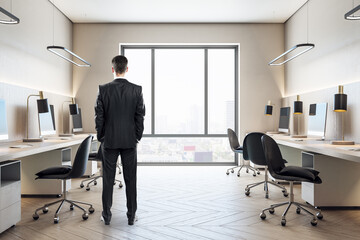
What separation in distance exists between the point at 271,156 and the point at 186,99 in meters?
4.29

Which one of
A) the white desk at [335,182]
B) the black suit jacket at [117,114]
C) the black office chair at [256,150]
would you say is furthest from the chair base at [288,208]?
the black suit jacket at [117,114]

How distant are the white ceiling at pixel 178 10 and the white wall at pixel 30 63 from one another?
0.59m

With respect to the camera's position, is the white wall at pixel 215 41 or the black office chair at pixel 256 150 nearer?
the black office chair at pixel 256 150

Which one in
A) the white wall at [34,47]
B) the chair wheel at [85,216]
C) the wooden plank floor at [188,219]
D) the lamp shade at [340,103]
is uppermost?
→ the white wall at [34,47]

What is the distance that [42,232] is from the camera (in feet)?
9.23

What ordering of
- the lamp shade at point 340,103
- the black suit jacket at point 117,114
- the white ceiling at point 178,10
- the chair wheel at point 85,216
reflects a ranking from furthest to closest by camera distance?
the white ceiling at point 178,10 < the lamp shade at point 340,103 < the chair wheel at point 85,216 < the black suit jacket at point 117,114

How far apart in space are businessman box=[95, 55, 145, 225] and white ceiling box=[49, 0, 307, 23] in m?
3.32

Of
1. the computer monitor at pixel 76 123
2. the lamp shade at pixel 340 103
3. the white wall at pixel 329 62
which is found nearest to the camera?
the lamp shade at pixel 340 103

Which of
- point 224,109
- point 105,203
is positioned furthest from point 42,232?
point 224,109

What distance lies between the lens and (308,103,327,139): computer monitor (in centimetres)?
439

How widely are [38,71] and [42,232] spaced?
10.4 ft

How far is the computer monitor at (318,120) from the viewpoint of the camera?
4.39 metres

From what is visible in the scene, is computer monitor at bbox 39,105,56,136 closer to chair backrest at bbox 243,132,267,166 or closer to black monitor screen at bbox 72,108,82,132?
black monitor screen at bbox 72,108,82,132

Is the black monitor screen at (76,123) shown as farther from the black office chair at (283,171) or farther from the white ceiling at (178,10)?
the black office chair at (283,171)
